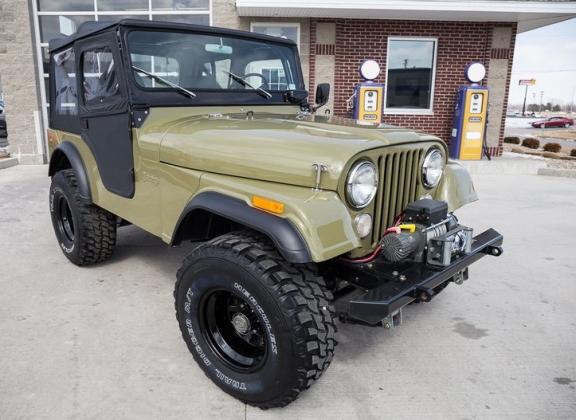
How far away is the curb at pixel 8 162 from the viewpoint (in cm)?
902

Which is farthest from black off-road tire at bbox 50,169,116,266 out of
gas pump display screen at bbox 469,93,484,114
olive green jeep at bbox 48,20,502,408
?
gas pump display screen at bbox 469,93,484,114

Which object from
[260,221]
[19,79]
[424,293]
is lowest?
[424,293]

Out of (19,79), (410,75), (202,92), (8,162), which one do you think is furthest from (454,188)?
(19,79)

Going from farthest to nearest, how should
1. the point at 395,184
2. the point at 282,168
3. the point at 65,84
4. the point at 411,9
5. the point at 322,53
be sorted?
the point at 322,53 < the point at 411,9 < the point at 65,84 < the point at 395,184 < the point at 282,168

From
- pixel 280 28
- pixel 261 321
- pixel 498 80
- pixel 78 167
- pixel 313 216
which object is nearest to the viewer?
pixel 313 216

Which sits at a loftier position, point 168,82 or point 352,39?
→ point 352,39

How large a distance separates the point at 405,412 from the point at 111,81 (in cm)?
265

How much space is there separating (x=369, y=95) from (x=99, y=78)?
268 inches

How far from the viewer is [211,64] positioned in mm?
3227

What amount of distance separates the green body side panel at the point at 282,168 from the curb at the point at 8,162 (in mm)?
7321

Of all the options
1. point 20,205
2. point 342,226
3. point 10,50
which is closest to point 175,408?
point 342,226

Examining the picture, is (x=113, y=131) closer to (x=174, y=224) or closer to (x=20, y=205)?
(x=174, y=224)

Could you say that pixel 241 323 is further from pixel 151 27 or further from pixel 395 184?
pixel 151 27

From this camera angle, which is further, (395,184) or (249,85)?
(249,85)
